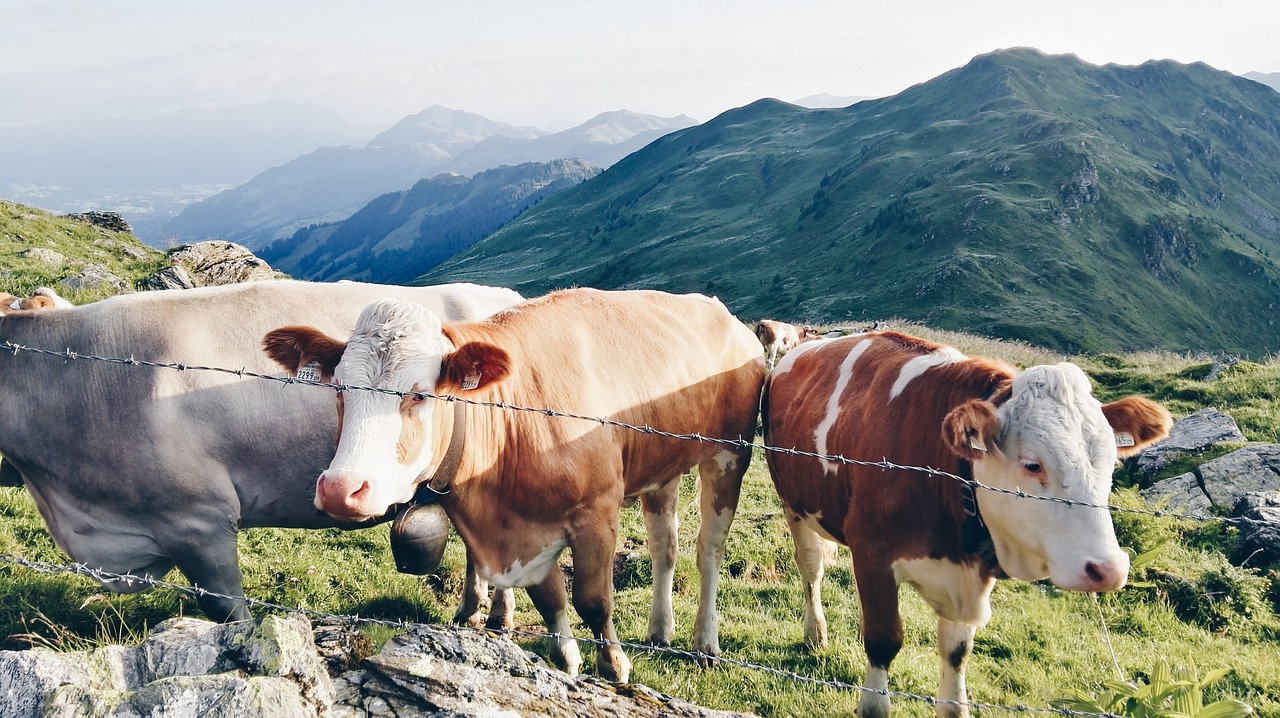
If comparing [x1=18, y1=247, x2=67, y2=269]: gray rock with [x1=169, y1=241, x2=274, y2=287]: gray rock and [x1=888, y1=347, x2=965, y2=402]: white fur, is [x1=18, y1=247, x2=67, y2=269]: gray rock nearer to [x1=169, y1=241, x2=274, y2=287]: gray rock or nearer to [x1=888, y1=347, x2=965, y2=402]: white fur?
[x1=169, y1=241, x2=274, y2=287]: gray rock

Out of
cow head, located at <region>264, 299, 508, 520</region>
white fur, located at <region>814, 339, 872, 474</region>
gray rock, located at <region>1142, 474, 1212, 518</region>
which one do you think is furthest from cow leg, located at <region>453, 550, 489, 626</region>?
gray rock, located at <region>1142, 474, 1212, 518</region>

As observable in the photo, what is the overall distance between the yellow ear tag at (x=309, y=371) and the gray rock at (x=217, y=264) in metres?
17.3

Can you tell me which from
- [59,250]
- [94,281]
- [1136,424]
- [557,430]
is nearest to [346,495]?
[557,430]

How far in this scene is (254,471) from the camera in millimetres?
5754

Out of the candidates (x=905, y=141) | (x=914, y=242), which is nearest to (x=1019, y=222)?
(x=914, y=242)

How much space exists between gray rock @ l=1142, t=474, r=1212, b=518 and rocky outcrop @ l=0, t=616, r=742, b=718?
8213 millimetres

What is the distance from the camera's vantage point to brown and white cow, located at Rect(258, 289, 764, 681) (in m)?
4.31

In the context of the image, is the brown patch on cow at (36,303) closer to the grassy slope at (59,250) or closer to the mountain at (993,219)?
the grassy slope at (59,250)

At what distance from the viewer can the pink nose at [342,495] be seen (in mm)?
3932

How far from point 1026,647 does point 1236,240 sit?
13926 cm

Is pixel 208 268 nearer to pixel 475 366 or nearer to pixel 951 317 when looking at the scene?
pixel 475 366

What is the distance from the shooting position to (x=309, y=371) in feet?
15.2

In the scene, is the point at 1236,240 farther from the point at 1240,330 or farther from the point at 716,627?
the point at 716,627

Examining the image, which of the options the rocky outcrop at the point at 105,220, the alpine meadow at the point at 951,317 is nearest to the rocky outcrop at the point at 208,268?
the alpine meadow at the point at 951,317
